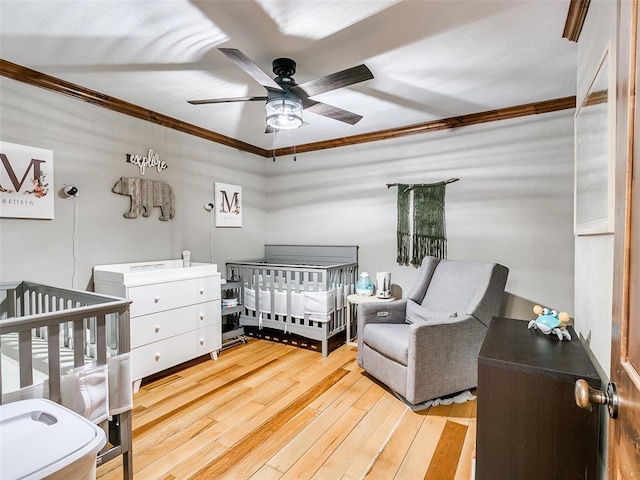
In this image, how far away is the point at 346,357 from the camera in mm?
3361

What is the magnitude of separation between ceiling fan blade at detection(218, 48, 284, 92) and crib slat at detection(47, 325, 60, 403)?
1.50 m

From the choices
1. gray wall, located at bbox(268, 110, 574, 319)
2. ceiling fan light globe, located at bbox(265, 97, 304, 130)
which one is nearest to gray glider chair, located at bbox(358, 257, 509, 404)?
gray wall, located at bbox(268, 110, 574, 319)

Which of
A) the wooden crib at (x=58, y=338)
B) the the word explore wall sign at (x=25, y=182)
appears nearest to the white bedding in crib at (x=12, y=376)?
the wooden crib at (x=58, y=338)

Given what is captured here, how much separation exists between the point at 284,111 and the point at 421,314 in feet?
6.44

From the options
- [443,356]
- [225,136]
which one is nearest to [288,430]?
[443,356]

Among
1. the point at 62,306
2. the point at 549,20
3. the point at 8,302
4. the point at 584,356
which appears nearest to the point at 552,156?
the point at 549,20

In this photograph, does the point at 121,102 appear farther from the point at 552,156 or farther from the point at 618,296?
the point at 552,156

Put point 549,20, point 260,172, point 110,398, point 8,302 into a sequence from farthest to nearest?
point 260,172 < point 8,302 < point 549,20 < point 110,398

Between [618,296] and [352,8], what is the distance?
5.73 ft

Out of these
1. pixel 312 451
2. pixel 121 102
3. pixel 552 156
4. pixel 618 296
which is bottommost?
pixel 312 451

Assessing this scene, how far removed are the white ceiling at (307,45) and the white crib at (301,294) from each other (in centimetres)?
172

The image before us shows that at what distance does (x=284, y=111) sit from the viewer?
88.3 inches

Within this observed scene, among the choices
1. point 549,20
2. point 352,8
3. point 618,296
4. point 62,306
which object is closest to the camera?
point 618,296

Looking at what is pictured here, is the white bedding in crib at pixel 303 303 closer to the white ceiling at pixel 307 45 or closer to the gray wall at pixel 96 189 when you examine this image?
the gray wall at pixel 96 189
